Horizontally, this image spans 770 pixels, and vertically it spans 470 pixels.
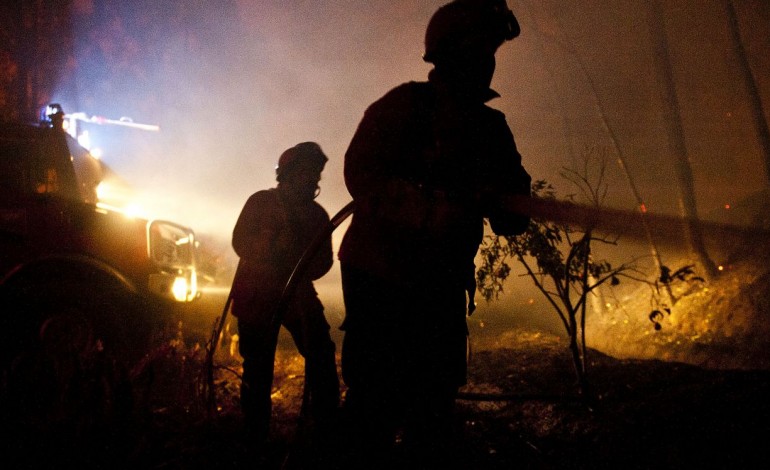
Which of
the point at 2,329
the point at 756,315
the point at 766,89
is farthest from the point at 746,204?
the point at 2,329

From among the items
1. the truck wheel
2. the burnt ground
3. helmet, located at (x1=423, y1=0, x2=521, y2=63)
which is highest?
helmet, located at (x1=423, y1=0, x2=521, y2=63)

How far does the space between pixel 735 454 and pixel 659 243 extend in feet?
7.65

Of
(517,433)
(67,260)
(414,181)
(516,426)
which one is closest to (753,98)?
(516,426)

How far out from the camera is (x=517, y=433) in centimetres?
338

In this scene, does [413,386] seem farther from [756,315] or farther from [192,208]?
[192,208]

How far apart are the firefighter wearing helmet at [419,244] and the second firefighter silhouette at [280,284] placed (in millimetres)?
1513

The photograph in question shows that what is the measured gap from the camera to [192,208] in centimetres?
2430

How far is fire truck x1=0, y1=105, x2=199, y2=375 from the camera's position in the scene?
3669mm

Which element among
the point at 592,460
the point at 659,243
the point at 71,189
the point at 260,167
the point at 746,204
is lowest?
the point at 592,460

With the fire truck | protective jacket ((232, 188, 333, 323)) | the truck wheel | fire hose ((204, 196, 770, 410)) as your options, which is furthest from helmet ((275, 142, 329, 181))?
fire hose ((204, 196, 770, 410))

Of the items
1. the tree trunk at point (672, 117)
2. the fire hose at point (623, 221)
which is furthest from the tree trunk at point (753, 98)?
the fire hose at point (623, 221)

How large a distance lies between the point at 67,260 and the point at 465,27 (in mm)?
4033

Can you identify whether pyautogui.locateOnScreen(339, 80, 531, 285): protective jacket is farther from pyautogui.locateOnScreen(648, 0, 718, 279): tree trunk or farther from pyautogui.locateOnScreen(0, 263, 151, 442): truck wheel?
pyautogui.locateOnScreen(648, 0, 718, 279): tree trunk

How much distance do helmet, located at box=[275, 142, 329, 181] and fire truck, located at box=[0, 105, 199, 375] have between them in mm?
2019
